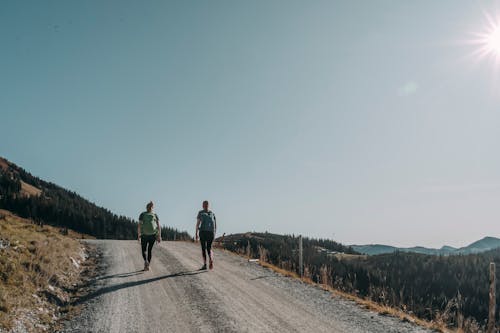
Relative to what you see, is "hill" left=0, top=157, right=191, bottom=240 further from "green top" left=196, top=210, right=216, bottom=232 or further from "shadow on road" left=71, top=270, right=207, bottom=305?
"shadow on road" left=71, top=270, right=207, bottom=305

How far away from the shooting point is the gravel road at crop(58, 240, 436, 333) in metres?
6.98

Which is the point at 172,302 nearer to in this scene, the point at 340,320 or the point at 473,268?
the point at 340,320

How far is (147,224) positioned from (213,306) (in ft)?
18.3

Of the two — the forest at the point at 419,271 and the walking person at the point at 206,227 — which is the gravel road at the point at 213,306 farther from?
the forest at the point at 419,271

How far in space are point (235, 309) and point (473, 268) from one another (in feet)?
418

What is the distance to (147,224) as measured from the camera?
42.0 ft

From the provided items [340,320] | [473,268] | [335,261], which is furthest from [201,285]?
[473,268]

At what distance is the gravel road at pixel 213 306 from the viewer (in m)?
6.98

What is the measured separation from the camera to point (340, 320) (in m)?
7.74

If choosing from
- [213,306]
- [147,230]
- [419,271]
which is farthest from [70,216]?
[419,271]

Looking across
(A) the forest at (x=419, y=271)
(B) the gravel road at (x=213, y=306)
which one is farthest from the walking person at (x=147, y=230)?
(A) the forest at (x=419, y=271)

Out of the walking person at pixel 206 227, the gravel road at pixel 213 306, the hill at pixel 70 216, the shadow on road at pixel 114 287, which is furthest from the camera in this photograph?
the hill at pixel 70 216

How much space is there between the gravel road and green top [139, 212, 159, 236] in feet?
4.78

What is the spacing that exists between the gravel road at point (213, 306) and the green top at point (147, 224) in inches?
57.4
